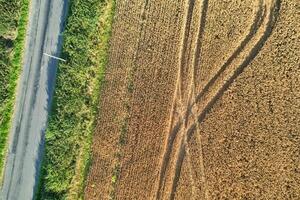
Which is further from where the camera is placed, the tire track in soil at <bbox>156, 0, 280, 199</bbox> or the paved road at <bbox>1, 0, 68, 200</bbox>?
the paved road at <bbox>1, 0, 68, 200</bbox>

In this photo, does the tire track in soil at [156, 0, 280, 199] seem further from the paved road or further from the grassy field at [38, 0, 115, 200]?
the paved road

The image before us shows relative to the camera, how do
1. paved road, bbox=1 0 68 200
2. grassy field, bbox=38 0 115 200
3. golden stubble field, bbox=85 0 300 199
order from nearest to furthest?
golden stubble field, bbox=85 0 300 199, grassy field, bbox=38 0 115 200, paved road, bbox=1 0 68 200

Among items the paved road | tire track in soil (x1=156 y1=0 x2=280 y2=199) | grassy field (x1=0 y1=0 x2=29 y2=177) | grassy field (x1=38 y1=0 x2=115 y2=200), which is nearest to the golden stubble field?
tire track in soil (x1=156 y1=0 x2=280 y2=199)

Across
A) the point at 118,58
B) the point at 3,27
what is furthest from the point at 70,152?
the point at 3,27

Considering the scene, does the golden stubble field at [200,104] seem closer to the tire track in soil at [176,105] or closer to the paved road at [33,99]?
the tire track in soil at [176,105]

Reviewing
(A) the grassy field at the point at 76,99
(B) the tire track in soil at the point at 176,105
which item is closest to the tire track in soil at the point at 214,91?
(B) the tire track in soil at the point at 176,105

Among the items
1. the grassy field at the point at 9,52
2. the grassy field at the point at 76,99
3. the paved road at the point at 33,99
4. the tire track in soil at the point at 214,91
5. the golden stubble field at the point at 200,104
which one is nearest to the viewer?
the golden stubble field at the point at 200,104
